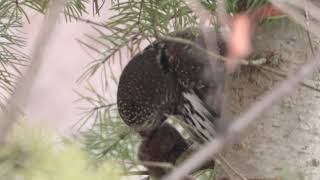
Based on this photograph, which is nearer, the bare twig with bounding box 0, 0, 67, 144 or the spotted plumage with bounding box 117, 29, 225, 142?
the bare twig with bounding box 0, 0, 67, 144

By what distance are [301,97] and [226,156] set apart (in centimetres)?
7

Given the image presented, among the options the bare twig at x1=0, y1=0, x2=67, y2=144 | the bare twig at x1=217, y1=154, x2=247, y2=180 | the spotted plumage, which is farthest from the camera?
the spotted plumage

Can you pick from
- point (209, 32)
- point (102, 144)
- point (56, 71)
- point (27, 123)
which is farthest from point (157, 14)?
point (56, 71)

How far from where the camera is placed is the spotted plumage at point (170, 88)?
641 mm

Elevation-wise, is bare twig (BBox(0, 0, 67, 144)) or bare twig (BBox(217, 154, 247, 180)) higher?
bare twig (BBox(0, 0, 67, 144))

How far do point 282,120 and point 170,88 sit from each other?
0.12 metres

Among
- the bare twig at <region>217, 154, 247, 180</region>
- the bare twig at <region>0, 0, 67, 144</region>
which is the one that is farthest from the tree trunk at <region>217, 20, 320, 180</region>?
the bare twig at <region>0, 0, 67, 144</region>

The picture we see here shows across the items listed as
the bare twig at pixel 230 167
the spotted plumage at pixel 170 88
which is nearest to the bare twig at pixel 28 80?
the bare twig at pixel 230 167

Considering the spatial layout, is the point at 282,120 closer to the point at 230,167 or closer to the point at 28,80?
the point at 230,167

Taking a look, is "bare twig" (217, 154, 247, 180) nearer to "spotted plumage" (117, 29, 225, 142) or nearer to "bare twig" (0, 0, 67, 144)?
"spotted plumage" (117, 29, 225, 142)

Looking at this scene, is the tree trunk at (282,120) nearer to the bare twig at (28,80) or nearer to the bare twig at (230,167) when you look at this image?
the bare twig at (230,167)

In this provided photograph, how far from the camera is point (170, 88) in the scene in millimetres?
651

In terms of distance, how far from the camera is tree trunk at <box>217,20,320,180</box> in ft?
1.85

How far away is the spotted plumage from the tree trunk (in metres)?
0.06
